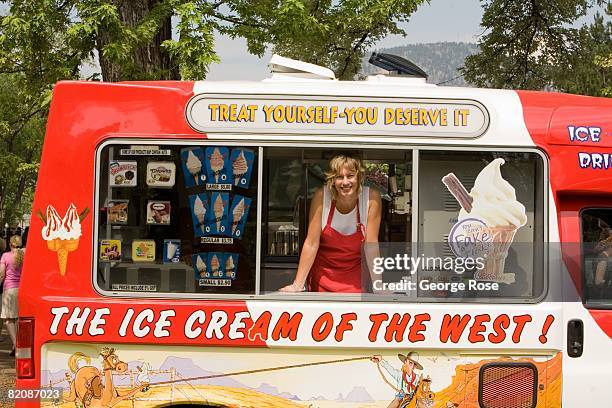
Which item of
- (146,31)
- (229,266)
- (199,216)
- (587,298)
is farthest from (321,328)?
(146,31)

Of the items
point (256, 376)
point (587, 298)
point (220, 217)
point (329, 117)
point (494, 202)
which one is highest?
point (329, 117)

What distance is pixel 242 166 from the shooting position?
17.4ft

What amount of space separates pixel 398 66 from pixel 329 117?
35.3 inches

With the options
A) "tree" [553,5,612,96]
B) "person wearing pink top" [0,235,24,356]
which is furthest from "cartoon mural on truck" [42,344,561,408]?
"tree" [553,5,612,96]

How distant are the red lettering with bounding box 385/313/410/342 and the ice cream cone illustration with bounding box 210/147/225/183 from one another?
1453 millimetres

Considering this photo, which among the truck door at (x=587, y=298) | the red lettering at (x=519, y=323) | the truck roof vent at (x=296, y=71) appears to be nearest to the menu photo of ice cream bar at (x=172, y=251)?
A: the truck roof vent at (x=296, y=71)

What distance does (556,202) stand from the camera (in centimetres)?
527

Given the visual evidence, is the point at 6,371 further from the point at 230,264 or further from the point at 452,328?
the point at 452,328

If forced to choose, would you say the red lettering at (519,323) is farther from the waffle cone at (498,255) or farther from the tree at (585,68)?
the tree at (585,68)

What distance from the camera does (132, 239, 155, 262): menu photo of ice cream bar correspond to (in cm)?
528

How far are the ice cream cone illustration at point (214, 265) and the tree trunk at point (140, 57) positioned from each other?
439cm

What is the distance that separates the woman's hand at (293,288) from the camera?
5.32 metres

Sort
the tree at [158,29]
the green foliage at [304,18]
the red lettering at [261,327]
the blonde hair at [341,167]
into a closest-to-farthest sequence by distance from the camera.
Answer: the red lettering at [261,327], the blonde hair at [341,167], the tree at [158,29], the green foliage at [304,18]

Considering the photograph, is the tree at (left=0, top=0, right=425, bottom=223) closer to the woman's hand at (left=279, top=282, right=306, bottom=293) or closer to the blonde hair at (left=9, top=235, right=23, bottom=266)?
the blonde hair at (left=9, top=235, right=23, bottom=266)
